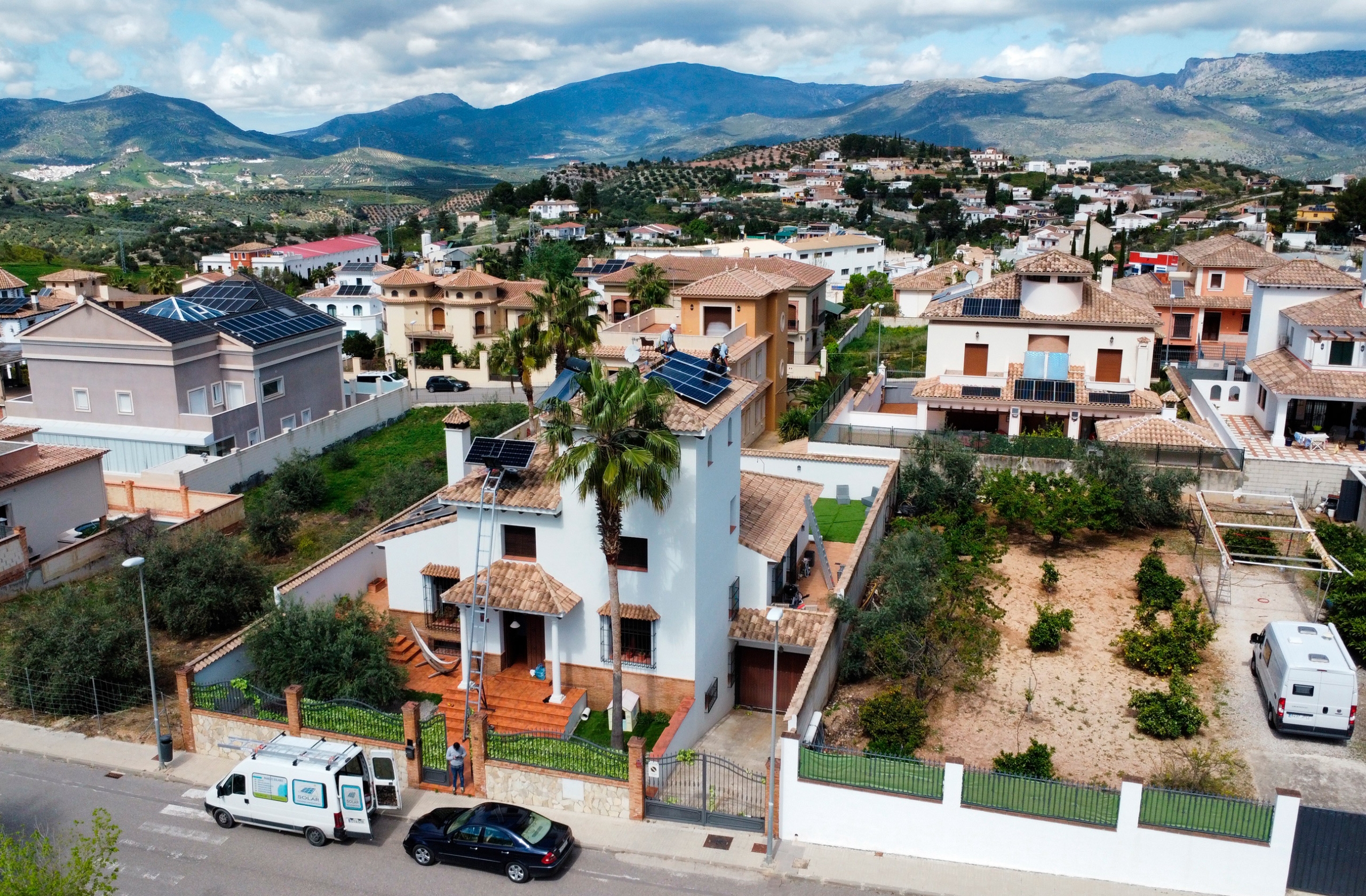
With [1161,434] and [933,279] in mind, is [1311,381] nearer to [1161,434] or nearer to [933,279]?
[1161,434]

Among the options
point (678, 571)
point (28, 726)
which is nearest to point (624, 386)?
point (678, 571)

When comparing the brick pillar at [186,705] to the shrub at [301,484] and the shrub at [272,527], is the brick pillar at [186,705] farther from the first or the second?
the shrub at [301,484]

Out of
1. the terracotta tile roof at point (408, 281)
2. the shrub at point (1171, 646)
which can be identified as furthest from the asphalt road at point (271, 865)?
the terracotta tile roof at point (408, 281)

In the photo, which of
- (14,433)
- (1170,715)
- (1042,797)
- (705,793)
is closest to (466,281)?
(14,433)

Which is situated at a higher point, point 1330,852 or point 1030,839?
point 1330,852

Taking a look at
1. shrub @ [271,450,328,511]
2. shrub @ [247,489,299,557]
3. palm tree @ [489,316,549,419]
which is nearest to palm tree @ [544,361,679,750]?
shrub @ [247,489,299,557]

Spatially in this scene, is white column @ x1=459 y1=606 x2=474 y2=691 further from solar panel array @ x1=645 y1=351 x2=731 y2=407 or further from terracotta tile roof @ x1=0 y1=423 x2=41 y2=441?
terracotta tile roof @ x1=0 y1=423 x2=41 y2=441
